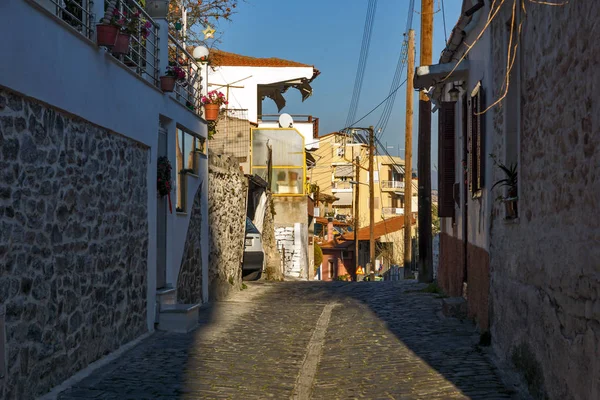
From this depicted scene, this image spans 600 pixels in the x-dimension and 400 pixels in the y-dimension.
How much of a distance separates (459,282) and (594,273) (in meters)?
9.23

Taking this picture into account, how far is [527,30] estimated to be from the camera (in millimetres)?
8422

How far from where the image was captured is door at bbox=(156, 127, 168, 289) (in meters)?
13.3

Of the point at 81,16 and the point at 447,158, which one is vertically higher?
the point at 81,16

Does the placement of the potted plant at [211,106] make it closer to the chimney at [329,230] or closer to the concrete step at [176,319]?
the concrete step at [176,319]

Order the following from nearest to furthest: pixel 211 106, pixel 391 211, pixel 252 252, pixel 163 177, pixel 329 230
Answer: pixel 163 177
pixel 211 106
pixel 252 252
pixel 329 230
pixel 391 211

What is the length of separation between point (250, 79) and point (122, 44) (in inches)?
1029

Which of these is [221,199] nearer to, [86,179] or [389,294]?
[389,294]

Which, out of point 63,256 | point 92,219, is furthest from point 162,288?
point 63,256

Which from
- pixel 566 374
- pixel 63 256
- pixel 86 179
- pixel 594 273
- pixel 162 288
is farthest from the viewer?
pixel 162 288

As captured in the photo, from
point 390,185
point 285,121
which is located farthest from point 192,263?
point 390,185

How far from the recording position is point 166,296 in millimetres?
12594

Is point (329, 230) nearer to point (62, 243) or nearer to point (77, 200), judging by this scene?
point (77, 200)

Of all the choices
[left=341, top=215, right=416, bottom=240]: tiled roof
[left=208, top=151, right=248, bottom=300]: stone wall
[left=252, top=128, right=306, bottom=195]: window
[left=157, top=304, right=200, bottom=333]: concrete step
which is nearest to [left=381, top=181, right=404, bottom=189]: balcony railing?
[left=341, top=215, right=416, bottom=240]: tiled roof

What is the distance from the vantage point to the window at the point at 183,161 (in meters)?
14.4
